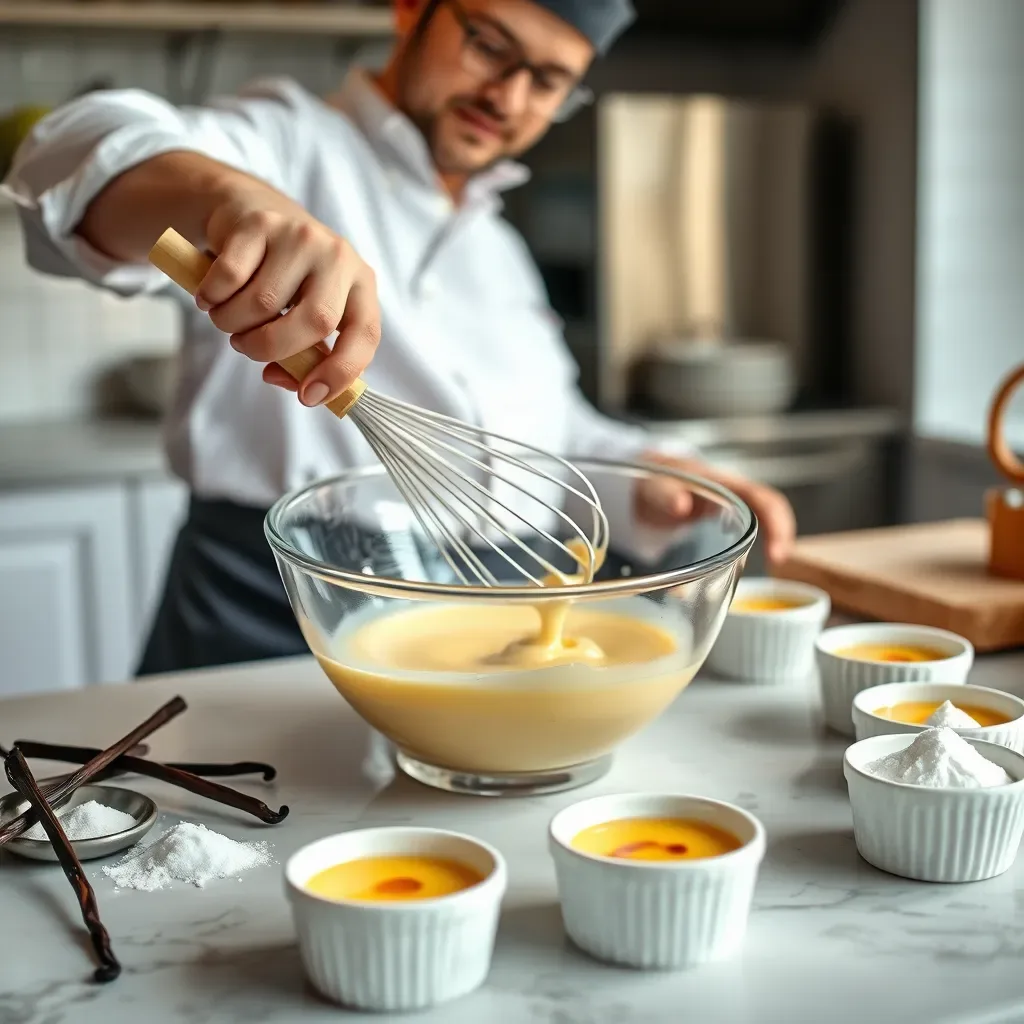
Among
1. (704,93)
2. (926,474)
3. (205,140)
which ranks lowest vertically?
(926,474)

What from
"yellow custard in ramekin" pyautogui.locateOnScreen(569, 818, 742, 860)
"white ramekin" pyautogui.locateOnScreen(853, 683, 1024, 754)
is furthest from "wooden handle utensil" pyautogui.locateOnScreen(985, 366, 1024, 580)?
"yellow custard in ramekin" pyautogui.locateOnScreen(569, 818, 742, 860)

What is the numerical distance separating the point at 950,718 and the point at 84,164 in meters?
0.67

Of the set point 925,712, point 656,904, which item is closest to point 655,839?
point 656,904

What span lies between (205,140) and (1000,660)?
792 mm

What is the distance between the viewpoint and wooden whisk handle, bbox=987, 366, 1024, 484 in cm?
118

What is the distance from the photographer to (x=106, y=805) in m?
0.73

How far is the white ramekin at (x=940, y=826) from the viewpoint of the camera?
0.65 metres

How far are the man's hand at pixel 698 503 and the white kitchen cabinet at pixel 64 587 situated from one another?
1.17 meters

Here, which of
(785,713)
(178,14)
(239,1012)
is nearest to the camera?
(239,1012)

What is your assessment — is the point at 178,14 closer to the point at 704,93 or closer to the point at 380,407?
the point at 704,93

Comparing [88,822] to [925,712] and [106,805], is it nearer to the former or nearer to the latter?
[106,805]

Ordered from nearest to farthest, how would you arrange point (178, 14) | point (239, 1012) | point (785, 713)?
1. point (239, 1012)
2. point (785, 713)
3. point (178, 14)

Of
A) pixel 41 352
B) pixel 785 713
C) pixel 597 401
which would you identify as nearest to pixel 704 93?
→ pixel 597 401

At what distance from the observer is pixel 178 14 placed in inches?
90.4
